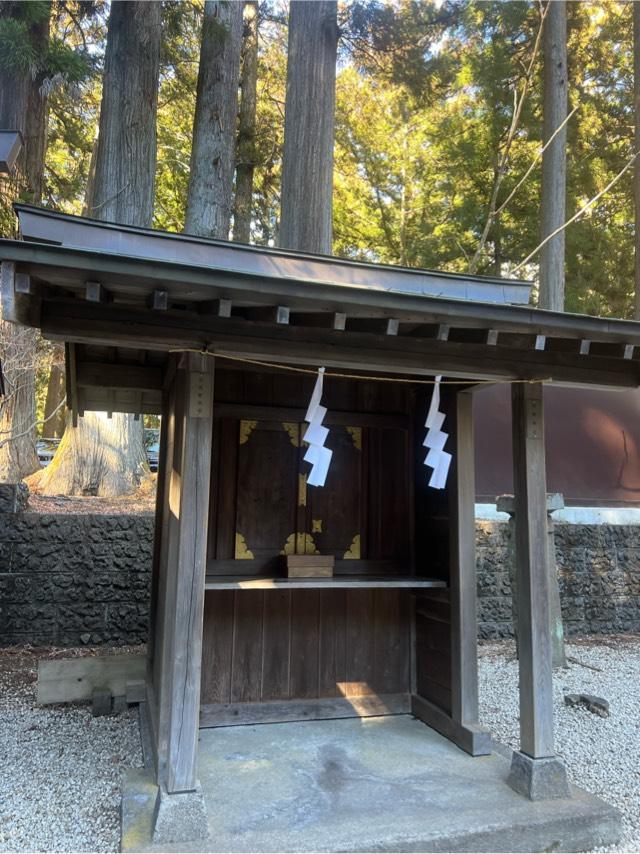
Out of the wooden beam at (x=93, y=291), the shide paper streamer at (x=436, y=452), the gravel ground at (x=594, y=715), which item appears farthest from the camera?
the gravel ground at (x=594, y=715)

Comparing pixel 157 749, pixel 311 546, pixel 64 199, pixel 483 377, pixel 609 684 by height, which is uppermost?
pixel 64 199

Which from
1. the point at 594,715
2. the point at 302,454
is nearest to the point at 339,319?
the point at 302,454

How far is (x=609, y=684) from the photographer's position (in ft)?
17.7

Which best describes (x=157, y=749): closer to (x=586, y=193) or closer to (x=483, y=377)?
(x=483, y=377)

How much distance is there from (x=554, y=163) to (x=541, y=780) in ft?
27.0

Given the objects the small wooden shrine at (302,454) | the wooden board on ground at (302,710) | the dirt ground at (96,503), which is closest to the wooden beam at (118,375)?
the small wooden shrine at (302,454)

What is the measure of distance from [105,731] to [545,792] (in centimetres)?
274

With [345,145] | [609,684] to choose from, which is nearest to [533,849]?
[609,684]

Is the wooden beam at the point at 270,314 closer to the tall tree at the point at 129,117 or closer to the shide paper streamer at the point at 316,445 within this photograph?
the shide paper streamer at the point at 316,445

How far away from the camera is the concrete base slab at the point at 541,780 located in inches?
109

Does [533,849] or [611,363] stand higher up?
[611,363]

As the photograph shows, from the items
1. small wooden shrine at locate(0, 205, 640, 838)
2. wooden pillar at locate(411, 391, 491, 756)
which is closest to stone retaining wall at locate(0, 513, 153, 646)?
small wooden shrine at locate(0, 205, 640, 838)

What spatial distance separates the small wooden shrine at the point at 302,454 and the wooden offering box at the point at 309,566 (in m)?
0.13

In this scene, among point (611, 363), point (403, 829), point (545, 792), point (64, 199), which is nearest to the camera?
point (403, 829)
